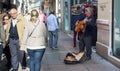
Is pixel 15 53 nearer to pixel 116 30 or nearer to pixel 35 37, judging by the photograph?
pixel 35 37

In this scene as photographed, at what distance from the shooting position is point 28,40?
330 inches

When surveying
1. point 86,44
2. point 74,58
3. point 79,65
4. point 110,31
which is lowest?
point 79,65

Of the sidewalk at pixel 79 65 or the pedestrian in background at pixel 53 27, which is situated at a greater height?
the pedestrian in background at pixel 53 27

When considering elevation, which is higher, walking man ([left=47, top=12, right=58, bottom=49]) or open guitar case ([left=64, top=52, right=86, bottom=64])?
walking man ([left=47, top=12, right=58, bottom=49])

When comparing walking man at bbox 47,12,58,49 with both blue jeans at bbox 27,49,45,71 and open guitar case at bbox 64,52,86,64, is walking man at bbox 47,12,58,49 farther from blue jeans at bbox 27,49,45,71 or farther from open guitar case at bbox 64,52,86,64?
blue jeans at bbox 27,49,45,71

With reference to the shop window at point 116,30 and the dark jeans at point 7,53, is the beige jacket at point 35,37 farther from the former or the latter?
the shop window at point 116,30

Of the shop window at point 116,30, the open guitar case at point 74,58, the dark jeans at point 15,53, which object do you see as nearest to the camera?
the dark jeans at point 15,53

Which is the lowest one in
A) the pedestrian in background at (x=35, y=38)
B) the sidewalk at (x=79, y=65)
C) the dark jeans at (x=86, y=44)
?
the sidewalk at (x=79, y=65)

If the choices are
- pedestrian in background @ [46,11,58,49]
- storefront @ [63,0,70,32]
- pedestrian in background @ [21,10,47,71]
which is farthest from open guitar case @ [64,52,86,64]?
storefront @ [63,0,70,32]

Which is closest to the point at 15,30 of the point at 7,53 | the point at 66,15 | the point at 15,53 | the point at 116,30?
the point at 15,53

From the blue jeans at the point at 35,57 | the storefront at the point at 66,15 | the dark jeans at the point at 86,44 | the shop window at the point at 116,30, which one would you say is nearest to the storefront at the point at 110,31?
the shop window at the point at 116,30

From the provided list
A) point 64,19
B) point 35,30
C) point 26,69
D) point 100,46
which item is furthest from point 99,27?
point 64,19

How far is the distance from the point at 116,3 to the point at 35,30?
409 centimetres

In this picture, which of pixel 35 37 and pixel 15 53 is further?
pixel 15 53
